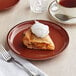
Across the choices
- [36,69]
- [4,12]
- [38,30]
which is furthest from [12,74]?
[4,12]

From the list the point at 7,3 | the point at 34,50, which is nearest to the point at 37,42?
the point at 34,50

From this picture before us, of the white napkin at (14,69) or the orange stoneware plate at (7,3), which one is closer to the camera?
the white napkin at (14,69)

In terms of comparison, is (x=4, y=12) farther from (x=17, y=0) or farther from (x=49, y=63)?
(x=49, y=63)

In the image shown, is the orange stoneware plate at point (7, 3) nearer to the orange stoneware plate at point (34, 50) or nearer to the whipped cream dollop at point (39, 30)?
the orange stoneware plate at point (34, 50)

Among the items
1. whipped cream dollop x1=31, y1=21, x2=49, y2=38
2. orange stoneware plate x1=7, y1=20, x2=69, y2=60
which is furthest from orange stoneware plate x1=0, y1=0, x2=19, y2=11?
whipped cream dollop x1=31, y1=21, x2=49, y2=38

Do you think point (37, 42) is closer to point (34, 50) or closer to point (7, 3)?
point (34, 50)

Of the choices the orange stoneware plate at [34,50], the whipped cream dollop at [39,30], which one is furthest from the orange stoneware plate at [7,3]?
the whipped cream dollop at [39,30]
